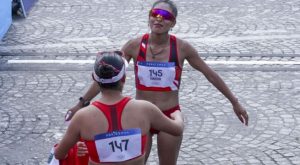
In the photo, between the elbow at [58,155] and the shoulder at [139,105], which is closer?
the shoulder at [139,105]

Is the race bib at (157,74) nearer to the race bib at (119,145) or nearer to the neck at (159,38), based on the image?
the neck at (159,38)

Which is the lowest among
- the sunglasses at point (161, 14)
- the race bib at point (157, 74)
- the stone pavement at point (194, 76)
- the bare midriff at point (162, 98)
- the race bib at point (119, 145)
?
the stone pavement at point (194, 76)

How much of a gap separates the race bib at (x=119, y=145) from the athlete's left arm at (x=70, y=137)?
0.52 feet

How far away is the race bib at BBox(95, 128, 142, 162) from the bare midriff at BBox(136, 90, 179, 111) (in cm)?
159

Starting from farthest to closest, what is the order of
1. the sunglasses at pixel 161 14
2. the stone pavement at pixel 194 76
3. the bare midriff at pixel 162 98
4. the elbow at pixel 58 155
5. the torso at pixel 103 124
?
the stone pavement at pixel 194 76 → the bare midriff at pixel 162 98 → the sunglasses at pixel 161 14 → the elbow at pixel 58 155 → the torso at pixel 103 124

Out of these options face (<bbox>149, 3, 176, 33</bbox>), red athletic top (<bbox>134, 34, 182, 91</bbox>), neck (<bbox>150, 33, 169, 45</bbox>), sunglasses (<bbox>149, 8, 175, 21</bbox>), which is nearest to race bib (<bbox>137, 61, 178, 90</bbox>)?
red athletic top (<bbox>134, 34, 182, 91</bbox>)

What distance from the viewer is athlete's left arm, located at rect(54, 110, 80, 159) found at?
16.2 feet

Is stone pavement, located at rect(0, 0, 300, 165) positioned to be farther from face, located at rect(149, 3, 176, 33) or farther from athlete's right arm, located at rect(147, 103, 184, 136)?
athlete's right arm, located at rect(147, 103, 184, 136)

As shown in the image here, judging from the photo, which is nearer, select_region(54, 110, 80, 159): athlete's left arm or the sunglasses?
select_region(54, 110, 80, 159): athlete's left arm

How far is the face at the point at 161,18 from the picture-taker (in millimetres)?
6520

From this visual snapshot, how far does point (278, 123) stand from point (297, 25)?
15.8 feet

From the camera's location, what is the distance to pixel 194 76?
1105 cm

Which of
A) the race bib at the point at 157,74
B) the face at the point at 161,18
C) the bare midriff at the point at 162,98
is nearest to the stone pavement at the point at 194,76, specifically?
the bare midriff at the point at 162,98

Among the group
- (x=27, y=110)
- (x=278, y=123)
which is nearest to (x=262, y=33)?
(x=278, y=123)
